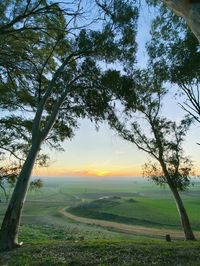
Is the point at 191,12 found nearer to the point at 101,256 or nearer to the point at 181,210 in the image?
the point at 101,256

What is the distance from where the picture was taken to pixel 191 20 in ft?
24.8

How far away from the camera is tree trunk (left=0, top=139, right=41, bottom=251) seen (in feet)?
51.1

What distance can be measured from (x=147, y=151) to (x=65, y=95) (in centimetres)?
1136

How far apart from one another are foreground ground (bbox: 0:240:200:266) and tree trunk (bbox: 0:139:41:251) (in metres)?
1.22

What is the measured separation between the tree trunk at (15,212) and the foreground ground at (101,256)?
4.01 ft

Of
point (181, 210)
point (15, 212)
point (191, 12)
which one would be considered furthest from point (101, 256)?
point (181, 210)

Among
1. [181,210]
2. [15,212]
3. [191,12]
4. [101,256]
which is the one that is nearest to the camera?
[191,12]

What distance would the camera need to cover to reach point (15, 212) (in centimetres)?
1628

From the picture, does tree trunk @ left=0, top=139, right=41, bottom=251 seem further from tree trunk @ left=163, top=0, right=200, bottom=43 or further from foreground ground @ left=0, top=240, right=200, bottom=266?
tree trunk @ left=163, top=0, right=200, bottom=43

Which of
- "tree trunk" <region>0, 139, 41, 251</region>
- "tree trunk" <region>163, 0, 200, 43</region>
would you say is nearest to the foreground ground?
"tree trunk" <region>0, 139, 41, 251</region>

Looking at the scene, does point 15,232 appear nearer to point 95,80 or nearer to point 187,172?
point 95,80

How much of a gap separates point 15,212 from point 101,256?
17.5 ft

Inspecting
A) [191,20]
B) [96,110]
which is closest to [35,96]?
[96,110]

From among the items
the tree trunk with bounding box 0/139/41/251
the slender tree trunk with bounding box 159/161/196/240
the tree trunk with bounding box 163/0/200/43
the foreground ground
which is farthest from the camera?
the slender tree trunk with bounding box 159/161/196/240
